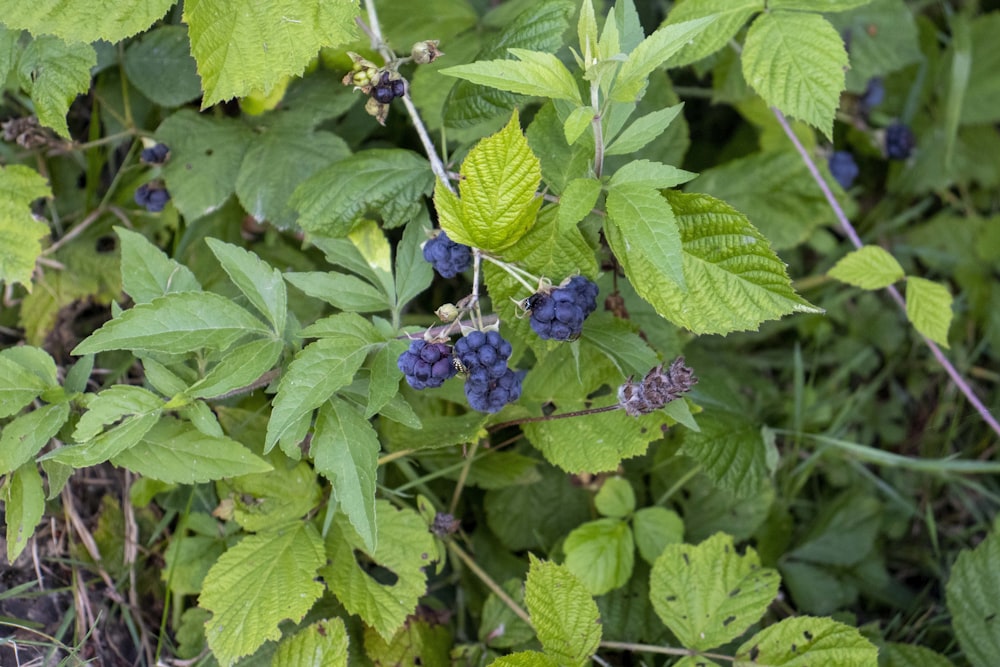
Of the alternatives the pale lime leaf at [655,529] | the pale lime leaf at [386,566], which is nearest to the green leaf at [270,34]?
the pale lime leaf at [386,566]

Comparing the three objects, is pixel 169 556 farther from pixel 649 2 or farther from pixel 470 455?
pixel 649 2

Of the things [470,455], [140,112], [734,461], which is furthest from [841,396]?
[140,112]

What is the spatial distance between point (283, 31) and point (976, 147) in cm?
360

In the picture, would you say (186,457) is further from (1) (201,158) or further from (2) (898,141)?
(2) (898,141)

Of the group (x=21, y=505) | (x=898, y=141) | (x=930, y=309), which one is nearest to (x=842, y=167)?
(x=898, y=141)

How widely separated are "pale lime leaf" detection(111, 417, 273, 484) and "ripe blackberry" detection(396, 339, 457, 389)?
559 millimetres

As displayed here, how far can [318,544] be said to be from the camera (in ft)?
7.41

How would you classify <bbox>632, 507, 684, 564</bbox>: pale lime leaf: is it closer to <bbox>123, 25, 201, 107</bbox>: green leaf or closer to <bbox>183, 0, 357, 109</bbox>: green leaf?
<bbox>183, 0, 357, 109</bbox>: green leaf

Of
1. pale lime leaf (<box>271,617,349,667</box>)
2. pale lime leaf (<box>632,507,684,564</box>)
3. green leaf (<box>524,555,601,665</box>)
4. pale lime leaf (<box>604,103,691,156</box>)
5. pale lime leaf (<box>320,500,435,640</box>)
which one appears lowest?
pale lime leaf (<box>632,507,684,564</box>)

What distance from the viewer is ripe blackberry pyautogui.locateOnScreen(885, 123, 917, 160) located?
3.66 metres

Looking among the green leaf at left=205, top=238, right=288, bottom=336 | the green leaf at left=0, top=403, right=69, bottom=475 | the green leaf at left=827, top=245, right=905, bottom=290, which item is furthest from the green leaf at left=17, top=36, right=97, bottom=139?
the green leaf at left=827, top=245, right=905, bottom=290

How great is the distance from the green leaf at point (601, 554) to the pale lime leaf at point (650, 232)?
1.06m

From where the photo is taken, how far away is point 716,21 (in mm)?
2449

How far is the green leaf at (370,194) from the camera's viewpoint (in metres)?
2.27
